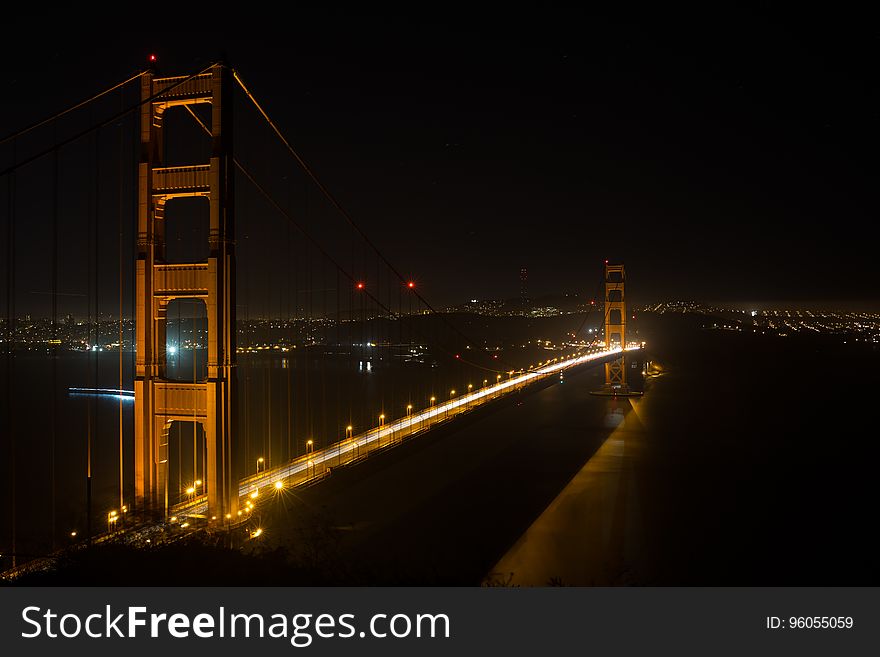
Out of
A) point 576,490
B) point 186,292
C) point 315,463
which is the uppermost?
point 186,292

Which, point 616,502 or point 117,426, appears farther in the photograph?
point 117,426

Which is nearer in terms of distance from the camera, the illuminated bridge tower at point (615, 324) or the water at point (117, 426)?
the water at point (117, 426)

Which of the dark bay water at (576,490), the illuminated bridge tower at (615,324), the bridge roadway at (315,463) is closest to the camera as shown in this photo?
the bridge roadway at (315,463)

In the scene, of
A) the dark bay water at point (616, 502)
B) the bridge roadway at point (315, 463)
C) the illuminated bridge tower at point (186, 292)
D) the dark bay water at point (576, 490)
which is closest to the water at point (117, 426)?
the dark bay water at point (576, 490)

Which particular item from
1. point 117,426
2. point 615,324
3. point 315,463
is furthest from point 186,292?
point 615,324

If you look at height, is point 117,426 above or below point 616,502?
below

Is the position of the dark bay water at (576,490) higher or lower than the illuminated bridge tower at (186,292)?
lower

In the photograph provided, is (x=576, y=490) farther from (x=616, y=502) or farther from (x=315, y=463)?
(x=315, y=463)

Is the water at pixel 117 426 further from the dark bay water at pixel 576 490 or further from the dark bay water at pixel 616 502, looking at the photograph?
the dark bay water at pixel 616 502

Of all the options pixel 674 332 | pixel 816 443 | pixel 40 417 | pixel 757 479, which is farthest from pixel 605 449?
pixel 674 332
